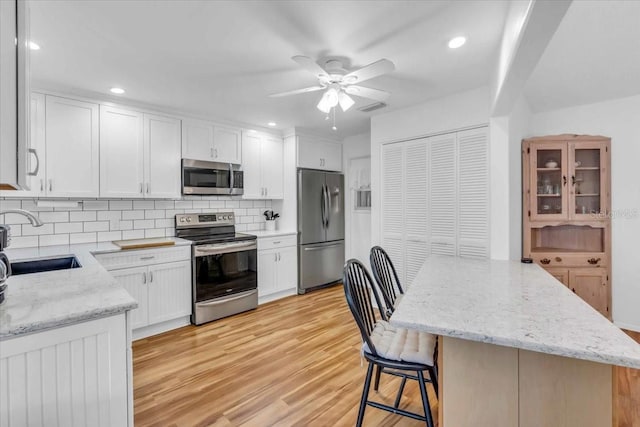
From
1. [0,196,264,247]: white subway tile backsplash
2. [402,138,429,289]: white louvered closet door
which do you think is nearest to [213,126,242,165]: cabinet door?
[0,196,264,247]: white subway tile backsplash

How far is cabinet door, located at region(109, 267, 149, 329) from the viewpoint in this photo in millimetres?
2916

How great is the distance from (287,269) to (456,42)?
10.8 ft

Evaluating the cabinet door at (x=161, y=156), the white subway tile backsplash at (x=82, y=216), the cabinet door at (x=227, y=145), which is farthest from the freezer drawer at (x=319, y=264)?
the white subway tile backsplash at (x=82, y=216)

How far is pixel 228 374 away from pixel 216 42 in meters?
2.43

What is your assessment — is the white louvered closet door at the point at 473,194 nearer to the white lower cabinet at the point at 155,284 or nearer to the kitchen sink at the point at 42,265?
the white lower cabinet at the point at 155,284

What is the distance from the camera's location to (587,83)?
112 inches

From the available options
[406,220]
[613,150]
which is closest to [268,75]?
[406,220]

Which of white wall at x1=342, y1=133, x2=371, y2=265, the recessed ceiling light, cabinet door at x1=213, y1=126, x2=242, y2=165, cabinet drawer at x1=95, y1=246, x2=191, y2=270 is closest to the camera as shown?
the recessed ceiling light

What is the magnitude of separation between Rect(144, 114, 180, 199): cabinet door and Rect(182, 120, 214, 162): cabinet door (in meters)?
0.09

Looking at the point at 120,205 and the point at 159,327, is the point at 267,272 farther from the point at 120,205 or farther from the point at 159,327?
the point at 120,205

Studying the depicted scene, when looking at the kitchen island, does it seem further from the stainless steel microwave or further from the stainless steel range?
the stainless steel microwave

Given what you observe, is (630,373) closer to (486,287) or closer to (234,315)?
(486,287)

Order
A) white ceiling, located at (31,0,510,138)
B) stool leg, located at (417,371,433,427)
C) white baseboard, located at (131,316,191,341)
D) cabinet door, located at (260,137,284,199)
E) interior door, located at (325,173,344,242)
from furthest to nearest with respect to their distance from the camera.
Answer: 1. interior door, located at (325,173,344,242)
2. cabinet door, located at (260,137,284,199)
3. white baseboard, located at (131,316,191,341)
4. white ceiling, located at (31,0,510,138)
5. stool leg, located at (417,371,433,427)

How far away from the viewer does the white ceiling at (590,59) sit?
185 centimetres
